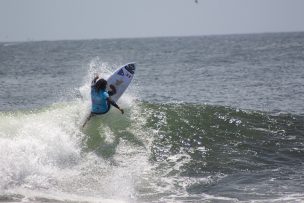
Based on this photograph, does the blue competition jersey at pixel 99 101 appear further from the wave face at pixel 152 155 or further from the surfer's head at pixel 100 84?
the wave face at pixel 152 155

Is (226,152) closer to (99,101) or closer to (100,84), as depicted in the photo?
(99,101)

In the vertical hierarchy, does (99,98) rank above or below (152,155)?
above

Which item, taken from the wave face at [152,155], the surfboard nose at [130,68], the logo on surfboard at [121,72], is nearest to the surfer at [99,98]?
the wave face at [152,155]

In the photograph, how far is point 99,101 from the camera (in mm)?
14789

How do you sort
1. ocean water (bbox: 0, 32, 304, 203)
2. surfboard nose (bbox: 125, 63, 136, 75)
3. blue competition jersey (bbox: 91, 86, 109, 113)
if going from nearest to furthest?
ocean water (bbox: 0, 32, 304, 203) → blue competition jersey (bbox: 91, 86, 109, 113) → surfboard nose (bbox: 125, 63, 136, 75)

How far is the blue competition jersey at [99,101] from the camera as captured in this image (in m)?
14.7

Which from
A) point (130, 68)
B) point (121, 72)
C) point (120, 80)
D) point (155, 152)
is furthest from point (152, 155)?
point (130, 68)

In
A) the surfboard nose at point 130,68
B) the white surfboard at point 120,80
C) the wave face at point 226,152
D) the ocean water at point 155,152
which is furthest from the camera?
the surfboard nose at point 130,68

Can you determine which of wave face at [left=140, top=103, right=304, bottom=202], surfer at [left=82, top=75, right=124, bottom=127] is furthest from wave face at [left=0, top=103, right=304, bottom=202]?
surfer at [left=82, top=75, right=124, bottom=127]

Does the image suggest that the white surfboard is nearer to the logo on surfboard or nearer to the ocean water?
the logo on surfboard

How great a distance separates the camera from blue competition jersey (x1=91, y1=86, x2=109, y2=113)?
48.1ft

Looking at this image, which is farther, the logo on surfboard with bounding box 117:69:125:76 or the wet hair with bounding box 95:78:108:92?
the logo on surfboard with bounding box 117:69:125:76

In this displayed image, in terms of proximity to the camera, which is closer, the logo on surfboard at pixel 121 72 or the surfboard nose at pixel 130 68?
the logo on surfboard at pixel 121 72

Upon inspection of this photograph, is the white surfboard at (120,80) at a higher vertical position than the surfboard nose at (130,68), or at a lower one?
lower
